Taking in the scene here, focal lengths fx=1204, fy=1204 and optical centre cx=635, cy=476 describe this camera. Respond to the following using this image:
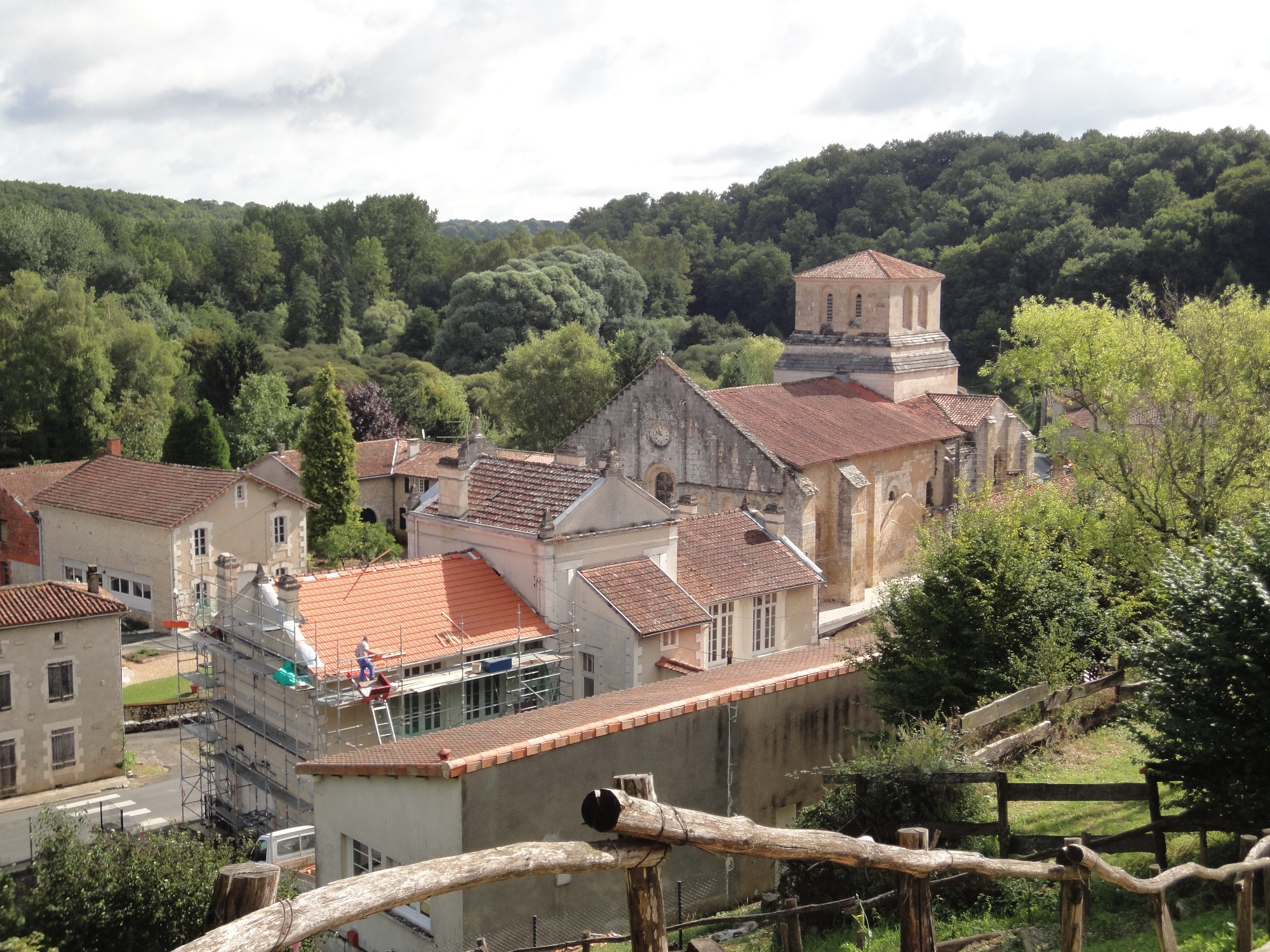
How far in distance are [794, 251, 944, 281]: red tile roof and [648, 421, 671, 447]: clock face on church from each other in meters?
9.43

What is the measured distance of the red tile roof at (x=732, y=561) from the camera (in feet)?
84.8

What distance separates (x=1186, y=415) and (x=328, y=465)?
27611mm

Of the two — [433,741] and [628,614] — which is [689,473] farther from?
[433,741]

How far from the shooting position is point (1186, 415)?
24.4 m

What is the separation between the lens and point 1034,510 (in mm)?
23984

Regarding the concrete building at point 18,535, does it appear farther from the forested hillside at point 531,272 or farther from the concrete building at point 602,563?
the concrete building at point 602,563

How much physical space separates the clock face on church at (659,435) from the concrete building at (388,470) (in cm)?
876

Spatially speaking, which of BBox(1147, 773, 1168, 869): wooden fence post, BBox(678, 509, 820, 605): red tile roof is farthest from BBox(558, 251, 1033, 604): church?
A: BBox(1147, 773, 1168, 869): wooden fence post

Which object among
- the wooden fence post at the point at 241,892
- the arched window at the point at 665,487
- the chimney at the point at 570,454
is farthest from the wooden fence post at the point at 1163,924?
the arched window at the point at 665,487

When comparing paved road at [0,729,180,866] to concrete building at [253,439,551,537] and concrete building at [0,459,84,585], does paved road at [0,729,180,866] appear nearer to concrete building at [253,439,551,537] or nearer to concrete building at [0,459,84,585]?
concrete building at [0,459,84,585]

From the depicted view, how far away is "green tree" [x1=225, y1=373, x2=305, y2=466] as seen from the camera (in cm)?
5362

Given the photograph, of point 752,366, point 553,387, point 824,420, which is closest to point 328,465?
point 553,387

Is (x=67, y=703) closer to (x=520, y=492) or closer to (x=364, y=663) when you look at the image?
(x=364, y=663)

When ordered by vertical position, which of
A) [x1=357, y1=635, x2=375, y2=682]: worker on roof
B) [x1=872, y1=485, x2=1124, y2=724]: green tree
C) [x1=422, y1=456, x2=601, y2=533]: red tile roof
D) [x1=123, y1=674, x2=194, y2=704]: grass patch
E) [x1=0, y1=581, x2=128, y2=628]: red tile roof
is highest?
[x1=422, y1=456, x2=601, y2=533]: red tile roof
